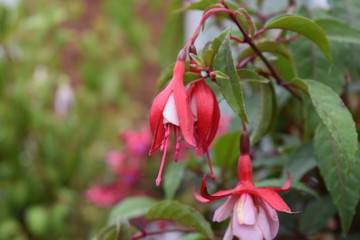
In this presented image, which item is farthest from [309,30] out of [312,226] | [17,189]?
[17,189]

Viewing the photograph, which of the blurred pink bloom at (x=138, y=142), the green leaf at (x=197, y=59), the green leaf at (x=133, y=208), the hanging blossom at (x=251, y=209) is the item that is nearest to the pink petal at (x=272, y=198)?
the hanging blossom at (x=251, y=209)

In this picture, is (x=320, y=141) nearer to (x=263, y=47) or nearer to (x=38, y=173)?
(x=263, y=47)

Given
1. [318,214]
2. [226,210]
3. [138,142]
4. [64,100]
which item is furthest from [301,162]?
[64,100]

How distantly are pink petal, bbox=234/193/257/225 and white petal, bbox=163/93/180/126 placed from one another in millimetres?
78

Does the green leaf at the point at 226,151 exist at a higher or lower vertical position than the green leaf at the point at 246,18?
lower

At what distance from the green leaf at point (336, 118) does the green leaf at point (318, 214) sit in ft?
0.60

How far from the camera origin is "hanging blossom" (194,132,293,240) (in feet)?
1.26

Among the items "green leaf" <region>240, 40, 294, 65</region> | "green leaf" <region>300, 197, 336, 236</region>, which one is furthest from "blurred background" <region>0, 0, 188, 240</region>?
"green leaf" <region>240, 40, 294, 65</region>

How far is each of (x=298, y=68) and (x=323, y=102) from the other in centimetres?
13

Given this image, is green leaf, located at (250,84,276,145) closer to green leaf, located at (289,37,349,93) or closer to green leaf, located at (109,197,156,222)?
green leaf, located at (289,37,349,93)

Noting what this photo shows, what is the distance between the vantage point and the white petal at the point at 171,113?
36 centimetres

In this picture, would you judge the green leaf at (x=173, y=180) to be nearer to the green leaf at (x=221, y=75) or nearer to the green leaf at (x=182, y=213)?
the green leaf at (x=182, y=213)

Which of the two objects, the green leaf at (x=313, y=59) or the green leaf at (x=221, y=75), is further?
the green leaf at (x=313, y=59)

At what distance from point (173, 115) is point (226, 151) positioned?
1.15ft
